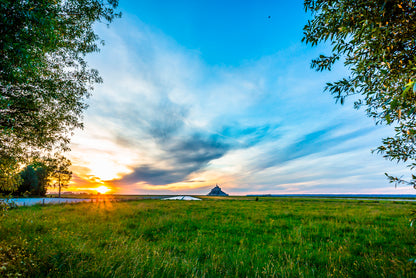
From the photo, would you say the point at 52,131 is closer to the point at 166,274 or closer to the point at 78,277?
the point at 78,277

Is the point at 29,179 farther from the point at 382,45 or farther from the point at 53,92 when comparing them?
the point at 382,45

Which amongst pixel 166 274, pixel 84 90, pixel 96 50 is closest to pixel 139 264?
pixel 166 274

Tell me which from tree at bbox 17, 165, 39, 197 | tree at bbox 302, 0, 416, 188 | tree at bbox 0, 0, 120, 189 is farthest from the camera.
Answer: tree at bbox 17, 165, 39, 197

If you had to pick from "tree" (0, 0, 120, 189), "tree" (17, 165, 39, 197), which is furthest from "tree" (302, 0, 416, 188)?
"tree" (17, 165, 39, 197)

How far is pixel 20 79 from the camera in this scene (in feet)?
17.2

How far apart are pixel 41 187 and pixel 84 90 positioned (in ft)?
281

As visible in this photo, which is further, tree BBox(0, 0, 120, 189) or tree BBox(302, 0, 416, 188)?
tree BBox(0, 0, 120, 189)

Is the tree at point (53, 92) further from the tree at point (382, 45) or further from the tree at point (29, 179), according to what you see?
the tree at point (29, 179)

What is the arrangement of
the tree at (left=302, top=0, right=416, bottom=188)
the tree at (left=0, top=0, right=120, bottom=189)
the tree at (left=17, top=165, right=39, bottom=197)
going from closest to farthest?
1. the tree at (left=302, top=0, right=416, bottom=188)
2. the tree at (left=0, top=0, right=120, bottom=189)
3. the tree at (left=17, top=165, right=39, bottom=197)

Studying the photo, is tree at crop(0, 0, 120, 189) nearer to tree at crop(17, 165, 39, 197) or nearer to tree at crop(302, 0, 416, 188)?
tree at crop(302, 0, 416, 188)

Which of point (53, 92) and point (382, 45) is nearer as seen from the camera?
point (382, 45)

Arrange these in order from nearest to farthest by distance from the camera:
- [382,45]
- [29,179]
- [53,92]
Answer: [382,45] < [53,92] < [29,179]

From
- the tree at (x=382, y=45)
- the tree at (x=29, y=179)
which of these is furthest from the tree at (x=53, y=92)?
the tree at (x=29, y=179)

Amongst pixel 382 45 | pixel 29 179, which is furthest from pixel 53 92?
pixel 29 179
